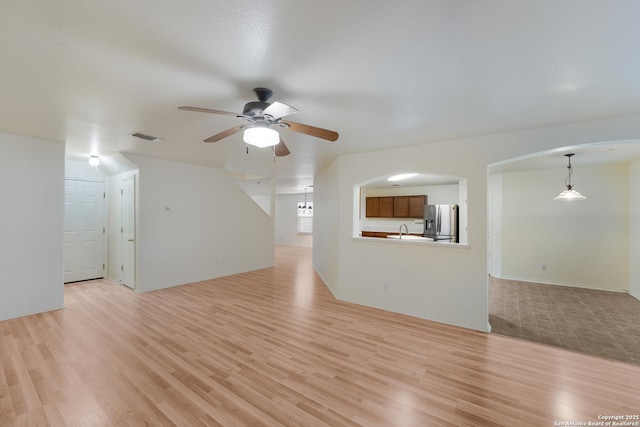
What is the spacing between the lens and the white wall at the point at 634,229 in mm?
4711

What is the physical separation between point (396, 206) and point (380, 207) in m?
0.54

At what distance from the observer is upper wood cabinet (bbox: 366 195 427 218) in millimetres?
7680

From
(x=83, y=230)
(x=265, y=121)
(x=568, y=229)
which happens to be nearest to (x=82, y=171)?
(x=83, y=230)

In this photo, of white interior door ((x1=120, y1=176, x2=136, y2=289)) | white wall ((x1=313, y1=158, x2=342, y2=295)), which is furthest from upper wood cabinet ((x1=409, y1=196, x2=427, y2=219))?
white interior door ((x1=120, y1=176, x2=136, y2=289))

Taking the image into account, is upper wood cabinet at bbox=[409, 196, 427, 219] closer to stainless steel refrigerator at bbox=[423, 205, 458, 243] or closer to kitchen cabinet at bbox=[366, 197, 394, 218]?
kitchen cabinet at bbox=[366, 197, 394, 218]

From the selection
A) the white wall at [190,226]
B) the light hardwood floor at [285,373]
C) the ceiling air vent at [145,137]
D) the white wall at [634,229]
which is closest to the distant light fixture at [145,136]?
the ceiling air vent at [145,137]

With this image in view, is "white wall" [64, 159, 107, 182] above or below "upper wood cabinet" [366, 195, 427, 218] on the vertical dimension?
above

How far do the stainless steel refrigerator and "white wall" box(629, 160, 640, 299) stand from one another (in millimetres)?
2945

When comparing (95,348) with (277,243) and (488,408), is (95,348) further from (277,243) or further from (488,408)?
(277,243)

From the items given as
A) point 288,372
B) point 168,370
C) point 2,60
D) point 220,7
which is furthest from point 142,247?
point 220,7

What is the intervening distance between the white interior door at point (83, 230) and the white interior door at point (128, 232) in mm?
975

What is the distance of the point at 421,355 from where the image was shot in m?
2.66

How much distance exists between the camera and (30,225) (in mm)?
3719

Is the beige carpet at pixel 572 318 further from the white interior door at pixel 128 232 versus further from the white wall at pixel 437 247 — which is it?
the white interior door at pixel 128 232
